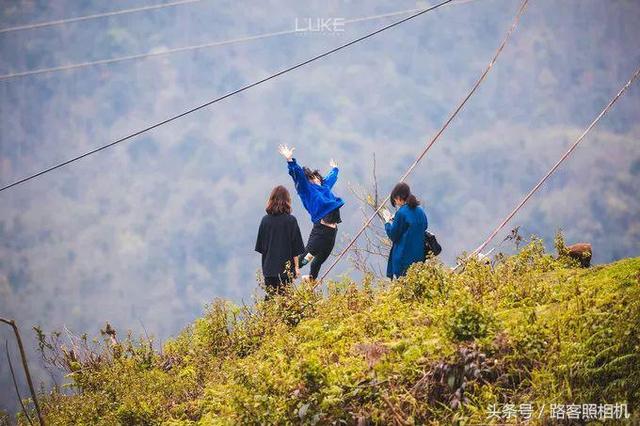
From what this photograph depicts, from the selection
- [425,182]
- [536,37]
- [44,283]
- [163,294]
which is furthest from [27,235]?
[536,37]

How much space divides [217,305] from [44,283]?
7856 inches

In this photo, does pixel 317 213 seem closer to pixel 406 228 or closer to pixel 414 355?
pixel 406 228

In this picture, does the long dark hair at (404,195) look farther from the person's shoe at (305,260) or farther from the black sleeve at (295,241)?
the person's shoe at (305,260)

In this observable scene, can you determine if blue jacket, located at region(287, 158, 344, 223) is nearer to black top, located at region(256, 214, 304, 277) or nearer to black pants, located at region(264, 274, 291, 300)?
black top, located at region(256, 214, 304, 277)

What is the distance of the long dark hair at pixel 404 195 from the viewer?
29.2 feet

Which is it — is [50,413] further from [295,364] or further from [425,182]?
[425,182]

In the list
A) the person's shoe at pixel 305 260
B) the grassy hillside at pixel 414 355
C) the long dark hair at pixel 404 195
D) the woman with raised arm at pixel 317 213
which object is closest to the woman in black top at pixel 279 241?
the person's shoe at pixel 305 260

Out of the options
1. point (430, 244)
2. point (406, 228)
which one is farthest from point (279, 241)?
point (430, 244)

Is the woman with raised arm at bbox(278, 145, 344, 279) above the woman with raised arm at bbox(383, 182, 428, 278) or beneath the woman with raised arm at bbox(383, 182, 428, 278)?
above

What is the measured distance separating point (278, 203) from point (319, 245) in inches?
32.2

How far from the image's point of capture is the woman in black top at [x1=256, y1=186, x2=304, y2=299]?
9.23 metres

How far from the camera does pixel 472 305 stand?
5.54 meters

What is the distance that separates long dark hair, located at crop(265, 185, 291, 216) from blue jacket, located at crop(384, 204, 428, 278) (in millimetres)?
1231

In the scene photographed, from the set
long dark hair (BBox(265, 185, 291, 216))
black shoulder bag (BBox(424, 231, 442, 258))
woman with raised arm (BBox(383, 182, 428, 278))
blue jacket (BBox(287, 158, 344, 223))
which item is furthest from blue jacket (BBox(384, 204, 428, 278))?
long dark hair (BBox(265, 185, 291, 216))
